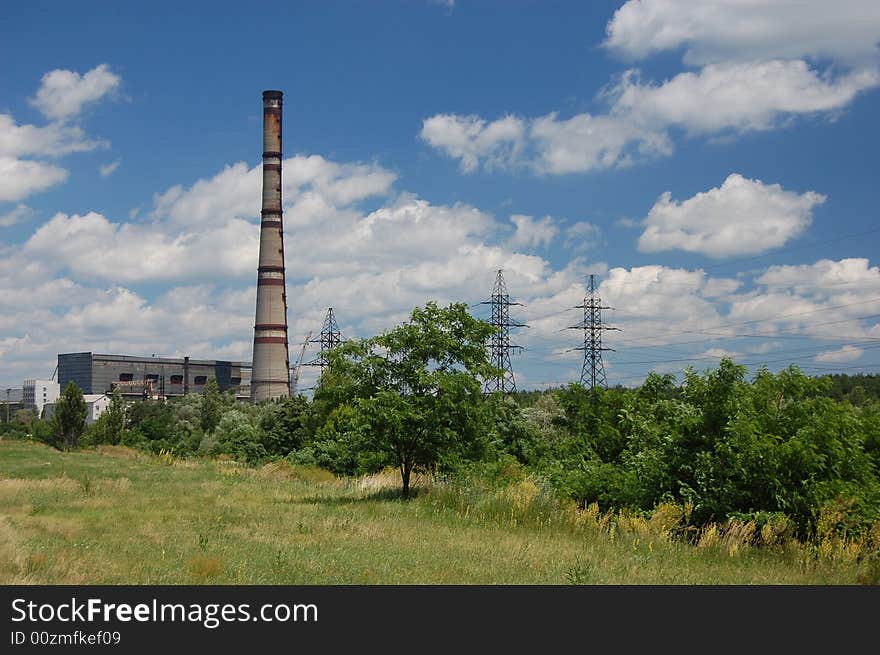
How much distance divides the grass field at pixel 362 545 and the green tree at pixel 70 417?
35.7m

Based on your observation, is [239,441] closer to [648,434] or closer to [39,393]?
[648,434]

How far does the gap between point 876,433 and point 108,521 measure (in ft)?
62.1

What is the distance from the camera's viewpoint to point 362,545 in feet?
49.5

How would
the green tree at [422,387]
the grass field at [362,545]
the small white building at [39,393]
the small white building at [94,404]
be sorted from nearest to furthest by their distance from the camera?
the grass field at [362,545] → the green tree at [422,387] → the small white building at [94,404] → the small white building at [39,393]

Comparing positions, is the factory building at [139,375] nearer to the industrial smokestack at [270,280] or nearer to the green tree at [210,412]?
the green tree at [210,412]

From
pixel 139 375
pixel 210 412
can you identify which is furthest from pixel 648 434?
pixel 139 375

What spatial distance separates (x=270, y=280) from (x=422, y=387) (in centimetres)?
7254

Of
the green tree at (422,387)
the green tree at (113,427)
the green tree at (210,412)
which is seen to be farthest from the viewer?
the green tree at (210,412)

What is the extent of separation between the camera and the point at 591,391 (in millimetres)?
27203

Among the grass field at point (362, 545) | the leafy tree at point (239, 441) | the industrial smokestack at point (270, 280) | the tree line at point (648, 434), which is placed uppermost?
the industrial smokestack at point (270, 280)

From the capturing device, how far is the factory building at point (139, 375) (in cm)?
13400

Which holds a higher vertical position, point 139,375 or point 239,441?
point 139,375

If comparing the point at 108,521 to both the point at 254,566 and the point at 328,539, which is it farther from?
the point at 254,566

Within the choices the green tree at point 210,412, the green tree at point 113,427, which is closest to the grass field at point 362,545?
the green tree at point 113,427
